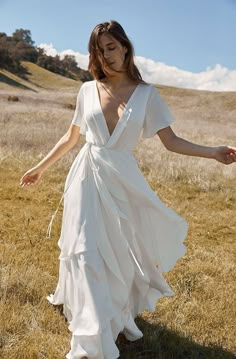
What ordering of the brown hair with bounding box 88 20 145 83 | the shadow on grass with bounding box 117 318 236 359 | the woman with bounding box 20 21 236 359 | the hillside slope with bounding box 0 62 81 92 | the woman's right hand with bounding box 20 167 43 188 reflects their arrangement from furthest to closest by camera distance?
the hillside slope with bounding box 0 62 81 92 → the woman's right hand with bounding box 20 167 43 188 → the shadow on grass with bounding box 117 318 236 359 → the brown hair with bounding box 88 20 145 83 → the woman with bounding box 20 21 236 359

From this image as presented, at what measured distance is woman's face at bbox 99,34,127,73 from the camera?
3.08 metres

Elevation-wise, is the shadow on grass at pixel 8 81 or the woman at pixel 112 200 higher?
the woman at pixel 112 200

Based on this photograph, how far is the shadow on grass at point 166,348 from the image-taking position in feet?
11.0

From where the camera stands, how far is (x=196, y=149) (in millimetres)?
3221

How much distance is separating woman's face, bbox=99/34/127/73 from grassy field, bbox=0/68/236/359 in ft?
6.77

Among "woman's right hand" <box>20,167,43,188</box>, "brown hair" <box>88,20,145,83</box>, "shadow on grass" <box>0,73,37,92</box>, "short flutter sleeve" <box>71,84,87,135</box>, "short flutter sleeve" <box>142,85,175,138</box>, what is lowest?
"shadow on grass" <box>0,73,37,92</box>

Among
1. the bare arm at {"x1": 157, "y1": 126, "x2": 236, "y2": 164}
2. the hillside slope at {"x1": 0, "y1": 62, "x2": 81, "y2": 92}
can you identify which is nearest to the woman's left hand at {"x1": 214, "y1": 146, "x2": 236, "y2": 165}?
the bare arm at {"x1": 157, "y1": 126, "x2": 236, "y2": 164}

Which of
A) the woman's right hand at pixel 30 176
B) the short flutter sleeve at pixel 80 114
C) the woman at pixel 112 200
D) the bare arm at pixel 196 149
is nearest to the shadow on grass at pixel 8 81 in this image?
the woman's right hand at pixel 30 176

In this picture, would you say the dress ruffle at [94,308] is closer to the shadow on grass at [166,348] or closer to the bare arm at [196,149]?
the shadow on grass at [166,348]

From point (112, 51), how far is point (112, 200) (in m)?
1.03

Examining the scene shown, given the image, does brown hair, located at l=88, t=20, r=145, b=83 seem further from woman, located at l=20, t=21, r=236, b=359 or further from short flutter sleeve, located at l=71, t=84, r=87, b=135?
short flutter sleeve, located at l=71, t=84, r=87, b=135

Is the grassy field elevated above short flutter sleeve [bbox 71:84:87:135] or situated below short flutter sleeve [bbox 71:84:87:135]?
below

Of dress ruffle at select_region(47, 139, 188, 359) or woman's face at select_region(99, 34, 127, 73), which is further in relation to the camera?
woman's face at select_region(99, 34, 127, 73)

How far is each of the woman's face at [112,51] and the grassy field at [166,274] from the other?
2.06 metres
